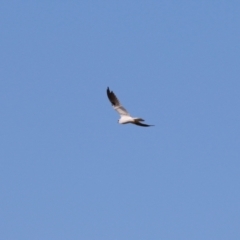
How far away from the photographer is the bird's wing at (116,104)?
1943 inches

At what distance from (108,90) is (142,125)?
3644 millimetres

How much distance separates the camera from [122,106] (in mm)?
49406

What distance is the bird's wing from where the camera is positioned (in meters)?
49.3

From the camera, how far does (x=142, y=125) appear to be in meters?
48.0

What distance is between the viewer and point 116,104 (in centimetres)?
4950

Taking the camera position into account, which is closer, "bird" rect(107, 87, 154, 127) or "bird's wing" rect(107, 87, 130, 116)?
"bird" rect(107, 87, 154, 127)

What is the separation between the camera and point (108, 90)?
4972cm

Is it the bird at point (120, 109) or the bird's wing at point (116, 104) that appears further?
the bird's wing at point (116, 104)

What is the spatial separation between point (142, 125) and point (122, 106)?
2290mm
